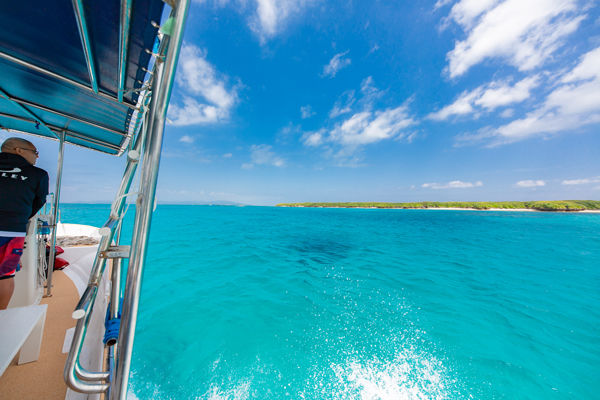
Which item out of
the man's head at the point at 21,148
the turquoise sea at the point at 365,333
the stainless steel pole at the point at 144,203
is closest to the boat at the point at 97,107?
the stainless steel pole at the point at 144,203

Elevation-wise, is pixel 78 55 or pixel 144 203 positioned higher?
pixel 78 55

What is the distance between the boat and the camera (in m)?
0.89

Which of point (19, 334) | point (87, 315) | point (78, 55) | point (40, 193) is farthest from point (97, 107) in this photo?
point (87, 315)

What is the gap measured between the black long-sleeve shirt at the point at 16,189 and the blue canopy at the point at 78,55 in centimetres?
83

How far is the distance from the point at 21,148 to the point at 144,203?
2499 mm

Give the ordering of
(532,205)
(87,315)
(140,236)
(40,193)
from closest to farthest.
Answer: (140,236) < (87,315) < (40,193) < (532,205)

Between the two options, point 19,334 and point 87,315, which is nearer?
point 87,315

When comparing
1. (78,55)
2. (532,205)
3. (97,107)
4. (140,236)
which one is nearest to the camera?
(140,236)

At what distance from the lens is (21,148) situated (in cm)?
205

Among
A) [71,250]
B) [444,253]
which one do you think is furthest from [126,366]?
[444,253]

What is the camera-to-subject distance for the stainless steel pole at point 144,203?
2.82 ft

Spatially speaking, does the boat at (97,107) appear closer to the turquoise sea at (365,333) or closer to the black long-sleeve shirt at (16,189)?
the black long-sleeve shirt at (16,189)

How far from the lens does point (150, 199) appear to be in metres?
0.91

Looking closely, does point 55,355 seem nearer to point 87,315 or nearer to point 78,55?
point 87,315
